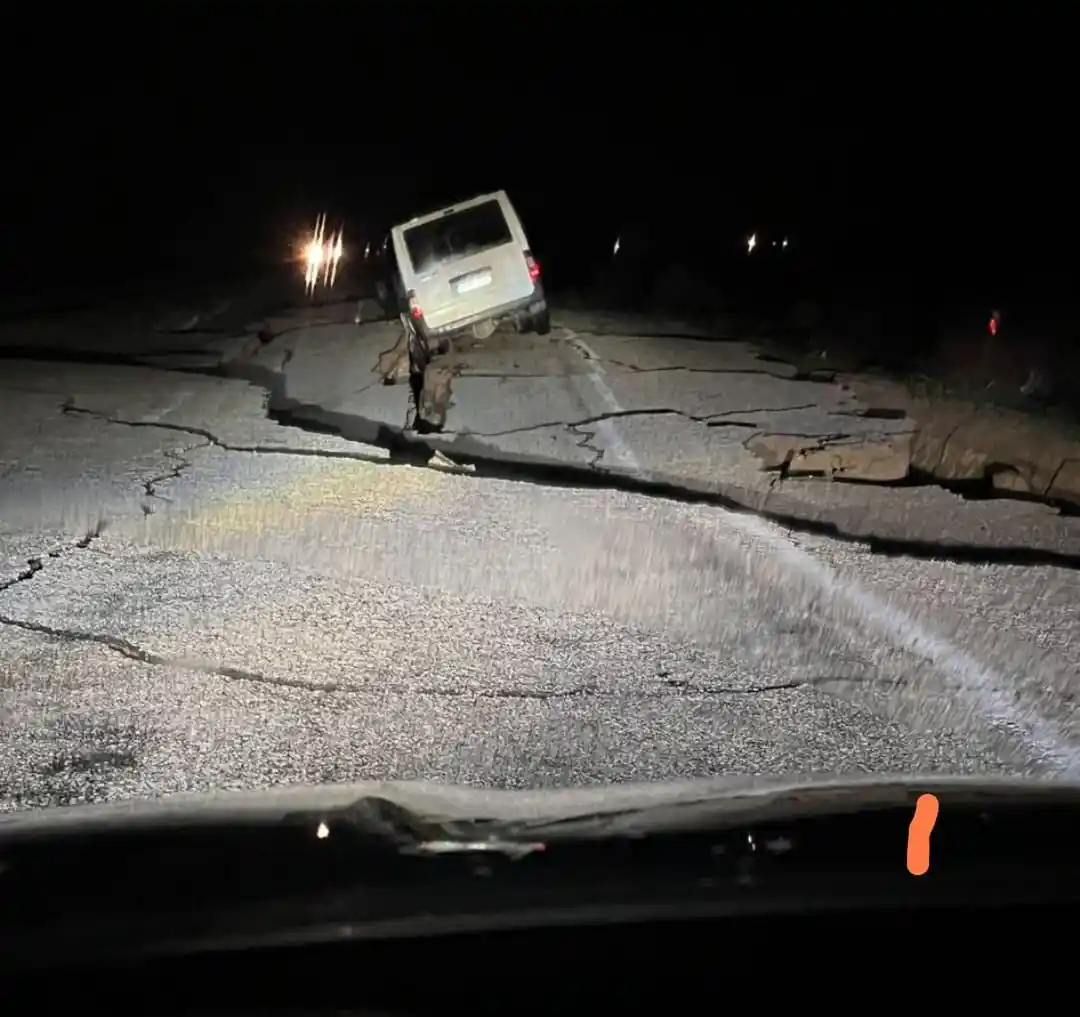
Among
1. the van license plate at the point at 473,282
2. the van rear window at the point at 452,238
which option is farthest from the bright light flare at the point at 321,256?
the van license plate at the point at 473,282

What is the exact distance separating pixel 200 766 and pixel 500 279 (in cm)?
1178

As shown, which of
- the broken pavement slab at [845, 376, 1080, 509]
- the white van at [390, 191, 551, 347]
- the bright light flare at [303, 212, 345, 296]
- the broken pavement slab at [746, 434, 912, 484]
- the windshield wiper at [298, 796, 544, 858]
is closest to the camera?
the windshield wiper at [298, 796, 544, 858]

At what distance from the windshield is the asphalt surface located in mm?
26

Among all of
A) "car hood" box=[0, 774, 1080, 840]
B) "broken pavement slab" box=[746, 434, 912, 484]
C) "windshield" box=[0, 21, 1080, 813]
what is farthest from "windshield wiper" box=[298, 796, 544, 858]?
"broken pavement slab" box=[746, 434, 912, 484]

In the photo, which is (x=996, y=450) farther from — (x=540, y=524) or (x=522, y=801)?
(x=522, y=801)

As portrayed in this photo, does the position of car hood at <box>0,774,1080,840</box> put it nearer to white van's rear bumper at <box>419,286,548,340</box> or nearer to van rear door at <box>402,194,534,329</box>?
white van's rear bumper at <box>419,286,548,340</box>

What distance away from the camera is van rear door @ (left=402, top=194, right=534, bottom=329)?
15.6 meters

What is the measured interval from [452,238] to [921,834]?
13616 mm

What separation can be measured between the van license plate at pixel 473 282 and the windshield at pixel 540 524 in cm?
4

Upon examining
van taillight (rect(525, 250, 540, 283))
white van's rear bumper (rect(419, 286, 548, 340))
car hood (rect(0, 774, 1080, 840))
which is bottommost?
car hood (rect(0, 774, 1080, 840))

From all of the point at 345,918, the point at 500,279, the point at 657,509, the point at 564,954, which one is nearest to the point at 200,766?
the point at 345,918

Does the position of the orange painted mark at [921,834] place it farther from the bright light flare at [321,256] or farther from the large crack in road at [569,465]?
the bright light flare at [321,256]

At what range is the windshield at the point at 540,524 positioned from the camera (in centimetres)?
512

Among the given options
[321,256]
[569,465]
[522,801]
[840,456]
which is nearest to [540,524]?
[569,465]
